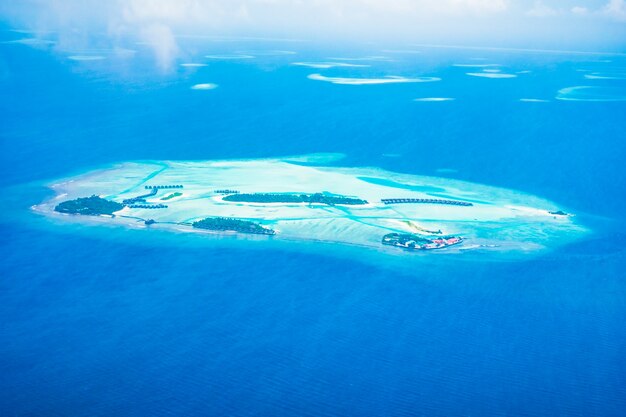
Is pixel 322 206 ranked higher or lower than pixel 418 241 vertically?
higher

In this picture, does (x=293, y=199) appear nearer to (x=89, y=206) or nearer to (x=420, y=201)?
(x=420, y=201)

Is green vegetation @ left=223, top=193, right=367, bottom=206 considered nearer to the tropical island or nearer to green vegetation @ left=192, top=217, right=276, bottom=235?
the tropical island

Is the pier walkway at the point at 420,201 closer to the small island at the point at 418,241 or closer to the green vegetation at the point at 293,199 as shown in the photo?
the green vegetation at the point at 293,199

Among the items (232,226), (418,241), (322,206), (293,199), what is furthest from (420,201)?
→ (232,226)

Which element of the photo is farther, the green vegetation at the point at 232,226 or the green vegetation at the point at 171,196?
the green vegetation at the point at 171,196

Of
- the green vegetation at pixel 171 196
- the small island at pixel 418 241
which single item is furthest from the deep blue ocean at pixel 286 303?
the green vegetation at pixel 171 196

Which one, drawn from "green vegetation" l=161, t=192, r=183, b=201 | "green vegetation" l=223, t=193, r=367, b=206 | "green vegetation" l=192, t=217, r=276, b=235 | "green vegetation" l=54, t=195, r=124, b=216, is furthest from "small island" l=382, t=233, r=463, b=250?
"green vegetation" l=54, t=195, r=124, b=216
